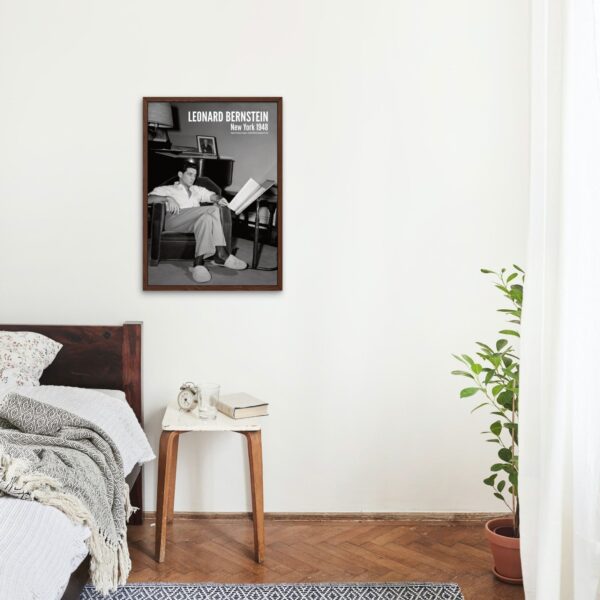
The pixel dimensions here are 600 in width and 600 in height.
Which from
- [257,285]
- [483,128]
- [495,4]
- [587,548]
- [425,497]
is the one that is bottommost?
[425,497]

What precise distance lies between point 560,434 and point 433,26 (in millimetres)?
2003

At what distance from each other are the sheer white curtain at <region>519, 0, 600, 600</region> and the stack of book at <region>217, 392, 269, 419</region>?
4.18ft

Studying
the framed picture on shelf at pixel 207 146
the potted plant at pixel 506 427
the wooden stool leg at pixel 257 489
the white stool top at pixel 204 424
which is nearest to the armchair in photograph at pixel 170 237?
the framed picture on shelf at pixel 207 146

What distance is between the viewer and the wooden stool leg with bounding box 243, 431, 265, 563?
263 cm

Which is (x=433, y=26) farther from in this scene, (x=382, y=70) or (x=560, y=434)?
(x=560, y=434)

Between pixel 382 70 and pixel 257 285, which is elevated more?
pixel 382 70

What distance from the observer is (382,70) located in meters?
3.02

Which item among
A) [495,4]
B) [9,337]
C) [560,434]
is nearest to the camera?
[560,434]

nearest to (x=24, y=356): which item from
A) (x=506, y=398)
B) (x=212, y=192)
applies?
(x=212, y=192)

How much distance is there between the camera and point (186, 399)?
2832mm

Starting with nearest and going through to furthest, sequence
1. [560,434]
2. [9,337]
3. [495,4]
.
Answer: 1. [560,434]
2. [9,337]
3. [495,4]

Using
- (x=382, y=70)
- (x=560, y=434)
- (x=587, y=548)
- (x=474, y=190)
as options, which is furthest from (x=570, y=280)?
(x=382, y=70)

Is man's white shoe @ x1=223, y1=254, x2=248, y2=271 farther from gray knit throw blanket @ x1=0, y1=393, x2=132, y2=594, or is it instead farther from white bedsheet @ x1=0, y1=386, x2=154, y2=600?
white bedsheet @ x1=0, y1=386, x2=154, y2=600

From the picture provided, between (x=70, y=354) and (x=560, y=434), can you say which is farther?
(x=70, y=354)
